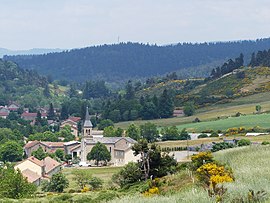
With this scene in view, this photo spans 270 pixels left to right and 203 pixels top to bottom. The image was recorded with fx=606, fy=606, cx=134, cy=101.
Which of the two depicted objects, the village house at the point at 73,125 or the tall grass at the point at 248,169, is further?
the village house at the point at 73,125

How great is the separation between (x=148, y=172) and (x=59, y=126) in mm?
103542

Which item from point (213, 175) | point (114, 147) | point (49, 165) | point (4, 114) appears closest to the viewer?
point (213, 175)

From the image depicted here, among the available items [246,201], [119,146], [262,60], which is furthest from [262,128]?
[262,60]

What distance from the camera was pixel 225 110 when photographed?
390 ft

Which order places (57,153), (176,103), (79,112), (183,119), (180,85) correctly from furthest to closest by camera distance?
(180,85) < (79,112) < (176,103) < (183,119) < (57,153)

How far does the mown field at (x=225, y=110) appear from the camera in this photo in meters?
114

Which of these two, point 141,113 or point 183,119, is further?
point 141,113

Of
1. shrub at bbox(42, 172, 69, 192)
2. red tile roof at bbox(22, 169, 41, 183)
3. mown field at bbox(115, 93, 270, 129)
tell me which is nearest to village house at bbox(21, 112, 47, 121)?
mown field at bbox(115, 93, 270, 129)

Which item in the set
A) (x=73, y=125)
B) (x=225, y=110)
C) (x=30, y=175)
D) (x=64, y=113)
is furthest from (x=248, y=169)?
(x=64, y=113)

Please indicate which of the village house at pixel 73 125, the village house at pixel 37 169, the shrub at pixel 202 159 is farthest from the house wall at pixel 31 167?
the village house at pixel 73 125

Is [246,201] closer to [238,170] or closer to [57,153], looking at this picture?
[238,170]

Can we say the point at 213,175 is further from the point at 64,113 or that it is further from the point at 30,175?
the point at 64,113

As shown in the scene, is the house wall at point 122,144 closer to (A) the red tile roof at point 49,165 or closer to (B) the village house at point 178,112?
(A) the red tile roof at point 49,165

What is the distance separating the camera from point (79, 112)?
16212 cm
